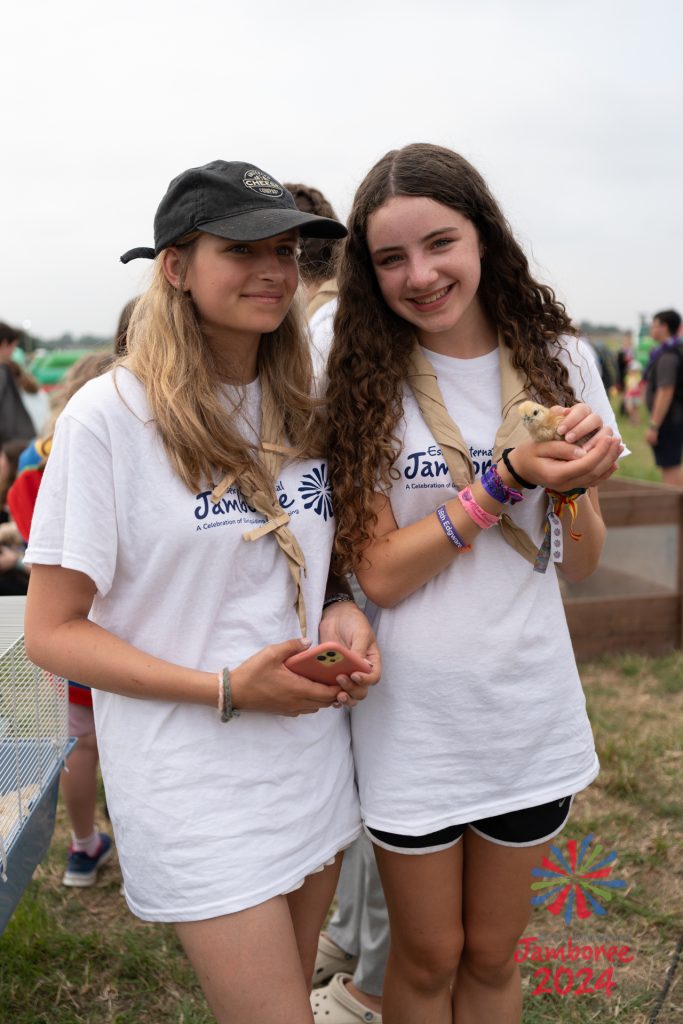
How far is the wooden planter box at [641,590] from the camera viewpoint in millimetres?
5211

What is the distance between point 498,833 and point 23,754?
0.99m

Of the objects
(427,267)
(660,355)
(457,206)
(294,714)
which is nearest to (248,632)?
(294,714)

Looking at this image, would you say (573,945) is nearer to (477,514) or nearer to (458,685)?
(458,685)

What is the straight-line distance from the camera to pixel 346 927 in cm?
277

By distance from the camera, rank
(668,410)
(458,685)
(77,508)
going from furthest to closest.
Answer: (668,410), (458,685), (77,508)

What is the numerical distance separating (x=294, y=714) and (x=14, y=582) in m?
2.68

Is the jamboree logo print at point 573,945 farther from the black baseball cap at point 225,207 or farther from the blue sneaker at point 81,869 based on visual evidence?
the black baseball cap at point 225,207

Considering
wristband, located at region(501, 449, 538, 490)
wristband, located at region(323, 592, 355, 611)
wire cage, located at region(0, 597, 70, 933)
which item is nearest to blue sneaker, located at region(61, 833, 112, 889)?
wire cage, located at region(0, 597, 70, 933)

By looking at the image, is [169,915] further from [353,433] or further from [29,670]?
[353,433]

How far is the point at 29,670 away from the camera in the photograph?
204 centimetres

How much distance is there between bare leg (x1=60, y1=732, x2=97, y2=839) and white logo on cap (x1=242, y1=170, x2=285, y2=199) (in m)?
2.14

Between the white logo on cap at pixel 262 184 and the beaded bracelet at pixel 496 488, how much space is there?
63 cm

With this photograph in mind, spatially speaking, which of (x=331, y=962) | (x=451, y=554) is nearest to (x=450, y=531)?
(x=451, y=554)

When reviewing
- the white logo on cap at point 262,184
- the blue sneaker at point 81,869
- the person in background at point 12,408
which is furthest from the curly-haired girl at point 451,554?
the person in background at point 12,408
